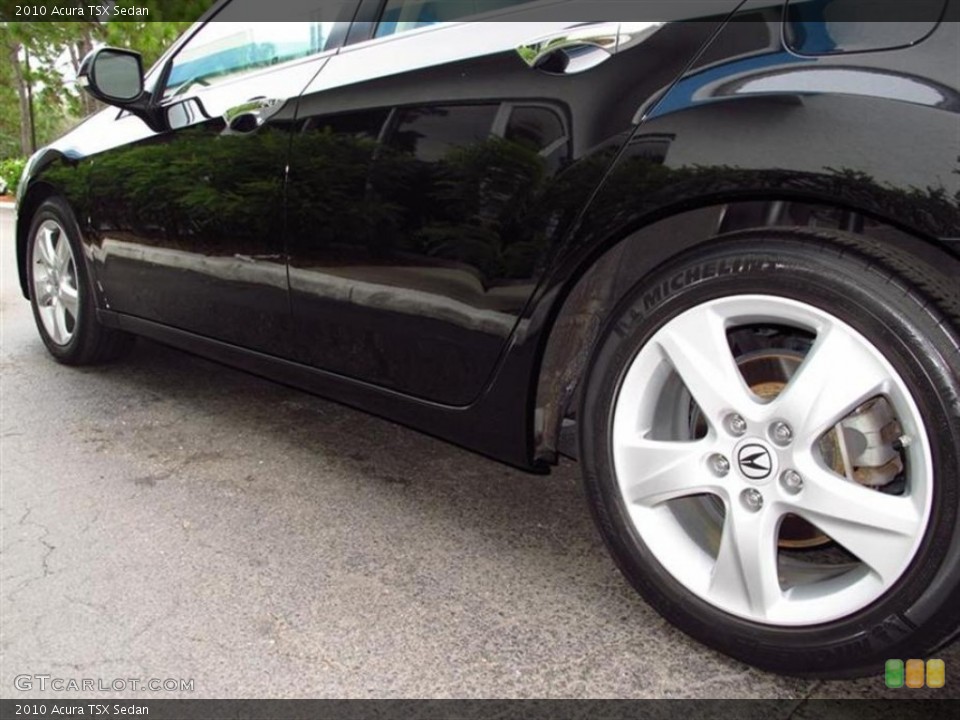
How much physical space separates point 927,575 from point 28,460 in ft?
8.58

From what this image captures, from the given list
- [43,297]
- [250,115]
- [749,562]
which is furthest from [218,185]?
[749,562]

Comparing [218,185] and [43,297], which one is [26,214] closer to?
[43,297]

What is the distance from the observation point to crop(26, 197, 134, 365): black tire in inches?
135

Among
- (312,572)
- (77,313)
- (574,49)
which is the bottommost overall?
(312,572)

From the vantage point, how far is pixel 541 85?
1786 mm

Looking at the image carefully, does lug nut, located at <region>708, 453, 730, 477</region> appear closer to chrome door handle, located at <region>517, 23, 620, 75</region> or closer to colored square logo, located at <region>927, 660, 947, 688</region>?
colored square logo, located at <region>927, 660, 947, 688</region>

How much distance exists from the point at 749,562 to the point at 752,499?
12cm

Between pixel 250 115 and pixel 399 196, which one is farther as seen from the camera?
pixel 250 115

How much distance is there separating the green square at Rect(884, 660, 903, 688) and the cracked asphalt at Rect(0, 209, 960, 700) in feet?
0.07

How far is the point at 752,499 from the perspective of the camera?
158cm

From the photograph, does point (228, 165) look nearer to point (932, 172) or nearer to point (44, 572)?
point (44, 572)

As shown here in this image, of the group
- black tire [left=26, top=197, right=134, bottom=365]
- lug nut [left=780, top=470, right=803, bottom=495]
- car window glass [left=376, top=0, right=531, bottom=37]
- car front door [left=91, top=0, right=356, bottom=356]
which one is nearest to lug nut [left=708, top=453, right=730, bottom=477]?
lug nut [left=780, top=470, right=803, bottom=495]

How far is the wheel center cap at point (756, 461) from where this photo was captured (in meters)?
1.56

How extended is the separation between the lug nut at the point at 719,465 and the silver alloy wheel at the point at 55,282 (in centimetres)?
281
